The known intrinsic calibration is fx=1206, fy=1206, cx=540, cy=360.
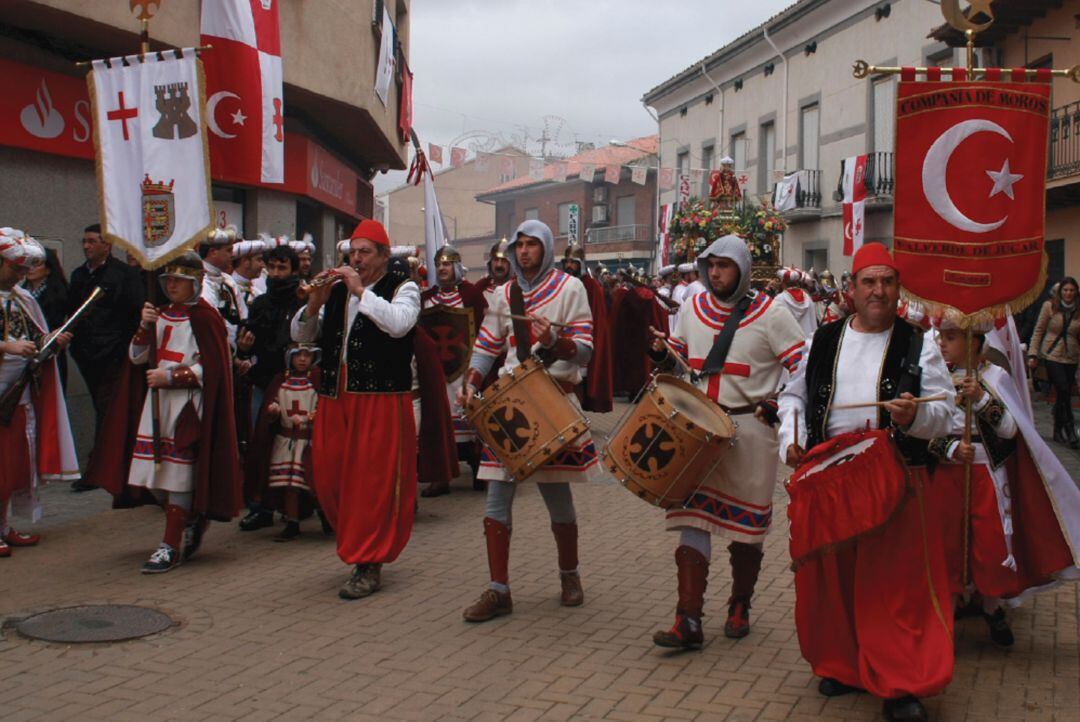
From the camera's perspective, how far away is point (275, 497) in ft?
27.3

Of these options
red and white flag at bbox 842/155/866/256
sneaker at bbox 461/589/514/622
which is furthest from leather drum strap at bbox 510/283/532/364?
red and white flag at bbox 842/155/866/256

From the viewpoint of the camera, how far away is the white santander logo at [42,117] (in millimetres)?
12117

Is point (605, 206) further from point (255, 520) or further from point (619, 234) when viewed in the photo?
point (255, 520)

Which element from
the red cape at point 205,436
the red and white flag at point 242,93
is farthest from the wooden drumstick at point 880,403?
the red and white flag at point 242,93

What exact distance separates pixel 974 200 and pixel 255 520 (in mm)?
5434

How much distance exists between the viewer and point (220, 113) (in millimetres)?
13539

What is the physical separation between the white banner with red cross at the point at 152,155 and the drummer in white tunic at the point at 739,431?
10.0 feet

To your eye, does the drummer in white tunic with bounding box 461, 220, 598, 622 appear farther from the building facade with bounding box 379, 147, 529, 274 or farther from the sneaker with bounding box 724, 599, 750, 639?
the building facade with bounding box 379, 147, 529, 274

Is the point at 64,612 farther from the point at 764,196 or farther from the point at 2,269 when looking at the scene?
the point at 764,196

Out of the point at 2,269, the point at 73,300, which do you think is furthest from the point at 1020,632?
the point at 73,300

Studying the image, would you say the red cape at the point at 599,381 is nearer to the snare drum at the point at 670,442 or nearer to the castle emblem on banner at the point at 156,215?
the castle emblem on banner at the point at 156,215

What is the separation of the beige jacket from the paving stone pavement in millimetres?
6908

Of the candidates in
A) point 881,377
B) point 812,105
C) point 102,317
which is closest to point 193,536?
point 102,317

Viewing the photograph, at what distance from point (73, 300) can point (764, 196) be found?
26.0m
